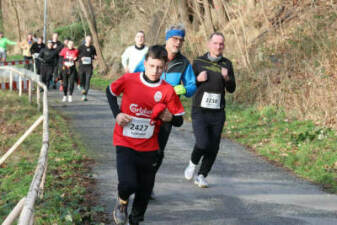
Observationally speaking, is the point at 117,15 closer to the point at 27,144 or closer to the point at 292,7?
the point at 292,7

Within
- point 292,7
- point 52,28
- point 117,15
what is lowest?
point 52,28

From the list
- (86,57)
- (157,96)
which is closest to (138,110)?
(157,96)

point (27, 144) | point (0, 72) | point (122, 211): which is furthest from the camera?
point (0, 72)

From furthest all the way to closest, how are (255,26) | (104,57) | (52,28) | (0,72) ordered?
(52,28), (104,57), (0,72), (255,26)

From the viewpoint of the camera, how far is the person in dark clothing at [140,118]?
4738mm

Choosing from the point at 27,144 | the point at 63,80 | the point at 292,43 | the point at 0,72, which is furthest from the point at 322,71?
the point at 0,72

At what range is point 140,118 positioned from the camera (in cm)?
481

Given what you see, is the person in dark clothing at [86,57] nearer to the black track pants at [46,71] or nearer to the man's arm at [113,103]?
the black track pants at [46,71]

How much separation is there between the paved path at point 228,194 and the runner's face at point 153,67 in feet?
5.43

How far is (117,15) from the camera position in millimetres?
33469

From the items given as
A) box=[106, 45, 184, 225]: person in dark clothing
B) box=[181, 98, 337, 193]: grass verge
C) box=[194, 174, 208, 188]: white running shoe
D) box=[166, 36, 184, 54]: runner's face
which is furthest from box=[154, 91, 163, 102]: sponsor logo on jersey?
box=[181, 98, 337, 193]: grass verge

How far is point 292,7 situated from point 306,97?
5930 mm

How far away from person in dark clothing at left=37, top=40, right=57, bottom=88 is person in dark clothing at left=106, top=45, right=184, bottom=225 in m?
13.6

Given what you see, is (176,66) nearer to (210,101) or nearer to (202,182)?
(210,101)
